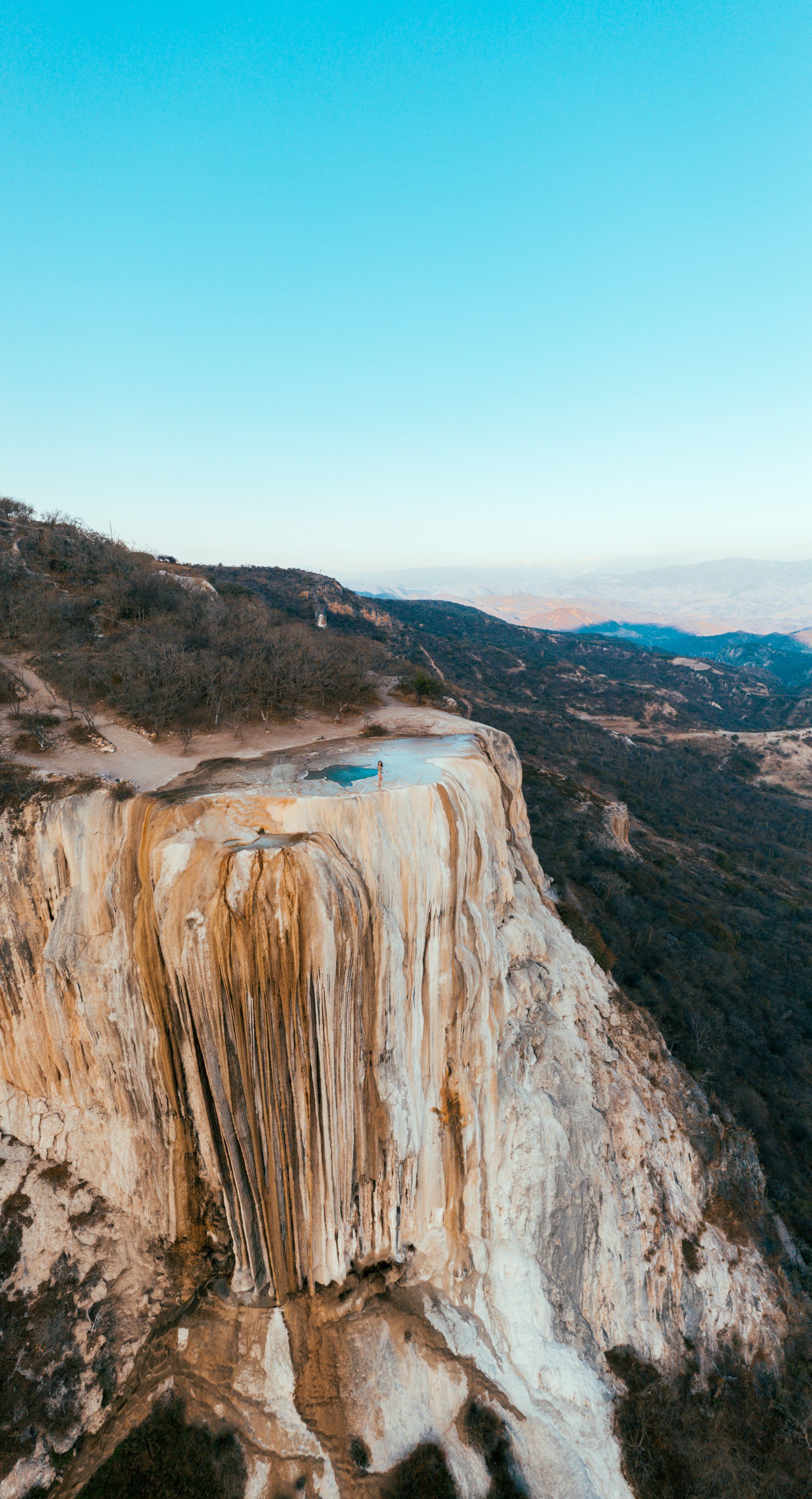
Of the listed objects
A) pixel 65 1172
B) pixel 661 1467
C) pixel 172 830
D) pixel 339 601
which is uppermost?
pixel 339 601

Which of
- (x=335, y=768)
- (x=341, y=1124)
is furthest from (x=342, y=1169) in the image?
(x=335, y=768)

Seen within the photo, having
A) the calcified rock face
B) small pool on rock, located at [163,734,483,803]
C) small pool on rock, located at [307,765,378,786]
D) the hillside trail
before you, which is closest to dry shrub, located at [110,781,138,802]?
the calcified rock face

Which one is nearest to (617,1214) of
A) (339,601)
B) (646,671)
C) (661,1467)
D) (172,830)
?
(661,1467)

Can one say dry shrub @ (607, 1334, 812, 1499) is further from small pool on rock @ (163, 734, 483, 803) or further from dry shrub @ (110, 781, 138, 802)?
dry shrub @ (110, 781, 138, 802)

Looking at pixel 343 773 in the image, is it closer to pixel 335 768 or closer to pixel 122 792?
pixel 335 768

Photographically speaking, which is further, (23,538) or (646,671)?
(646,671)

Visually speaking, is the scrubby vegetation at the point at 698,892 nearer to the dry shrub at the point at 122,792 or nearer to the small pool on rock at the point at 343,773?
the small pool on rock at the point at 343,773

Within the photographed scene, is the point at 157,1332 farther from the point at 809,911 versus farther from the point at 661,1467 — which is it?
the point at 809,911
